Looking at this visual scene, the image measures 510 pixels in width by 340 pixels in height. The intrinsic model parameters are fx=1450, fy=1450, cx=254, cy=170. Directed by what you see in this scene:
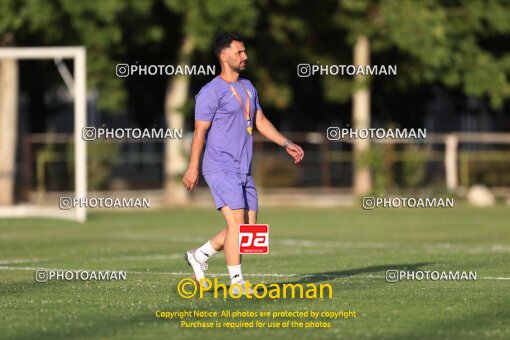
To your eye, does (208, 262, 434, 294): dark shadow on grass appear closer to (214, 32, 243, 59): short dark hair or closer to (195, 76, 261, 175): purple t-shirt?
(195, 76, 261, 175): purple t-shirt

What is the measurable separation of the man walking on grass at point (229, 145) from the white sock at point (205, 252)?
0.25 metres

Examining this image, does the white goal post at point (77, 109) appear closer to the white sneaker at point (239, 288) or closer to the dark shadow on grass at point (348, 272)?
the dark shadow on grass at point (348, 272)

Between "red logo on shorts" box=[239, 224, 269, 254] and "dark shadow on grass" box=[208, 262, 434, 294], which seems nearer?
"red logo on shorts" box=[239, 224, 269, 254]

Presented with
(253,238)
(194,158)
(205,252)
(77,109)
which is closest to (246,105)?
(194,158)

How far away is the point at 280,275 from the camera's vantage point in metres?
15.4

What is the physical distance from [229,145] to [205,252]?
105 cm

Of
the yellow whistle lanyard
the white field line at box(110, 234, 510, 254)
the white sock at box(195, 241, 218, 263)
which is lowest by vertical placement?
the white field line at box(110, 234, 510, 254)

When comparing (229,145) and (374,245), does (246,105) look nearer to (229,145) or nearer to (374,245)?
(229,145)

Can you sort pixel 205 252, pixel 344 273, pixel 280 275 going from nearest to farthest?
1. pixel 205 252
2. pixel 280 275
3. pixel 344 273

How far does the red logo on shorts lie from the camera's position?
39.3ft

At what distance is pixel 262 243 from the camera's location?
1200 cm

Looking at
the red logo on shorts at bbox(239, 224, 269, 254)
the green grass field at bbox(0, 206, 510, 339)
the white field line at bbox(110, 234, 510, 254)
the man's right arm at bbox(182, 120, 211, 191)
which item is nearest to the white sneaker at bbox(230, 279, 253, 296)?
the green grass field at bbox(0, 206, 510, 339)

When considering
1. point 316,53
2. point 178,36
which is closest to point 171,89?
point 178,36

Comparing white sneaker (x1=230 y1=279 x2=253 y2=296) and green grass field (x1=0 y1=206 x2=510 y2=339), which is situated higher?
white sneaker (x1=230 y1=279 x2=253 y2=296)
